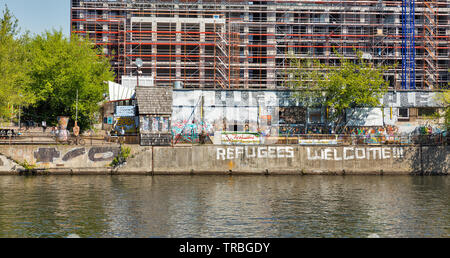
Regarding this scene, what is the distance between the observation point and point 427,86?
105 m

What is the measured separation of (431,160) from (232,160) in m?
19.9

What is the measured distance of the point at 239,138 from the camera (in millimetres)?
50062

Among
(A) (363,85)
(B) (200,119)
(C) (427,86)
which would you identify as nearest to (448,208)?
(A) (363,85)

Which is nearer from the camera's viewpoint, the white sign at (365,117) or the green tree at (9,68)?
the green tree at (9,68)

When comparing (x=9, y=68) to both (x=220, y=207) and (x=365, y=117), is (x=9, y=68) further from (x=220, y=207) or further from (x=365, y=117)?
(x=365, y=117)

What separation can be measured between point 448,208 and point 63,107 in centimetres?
4822

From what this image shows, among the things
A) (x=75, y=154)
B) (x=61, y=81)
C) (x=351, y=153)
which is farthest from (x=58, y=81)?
(x=351, y=153)

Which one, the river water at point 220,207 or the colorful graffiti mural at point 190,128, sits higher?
the colorful graffiti mural at point 190,128

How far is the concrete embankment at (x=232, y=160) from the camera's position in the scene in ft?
153

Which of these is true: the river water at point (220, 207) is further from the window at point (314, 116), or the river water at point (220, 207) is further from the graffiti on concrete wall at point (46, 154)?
the window at point (314, 116)

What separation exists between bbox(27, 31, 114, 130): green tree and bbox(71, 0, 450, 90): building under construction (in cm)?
3140

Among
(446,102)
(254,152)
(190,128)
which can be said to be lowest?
(254,152)

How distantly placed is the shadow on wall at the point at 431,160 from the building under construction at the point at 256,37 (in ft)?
166

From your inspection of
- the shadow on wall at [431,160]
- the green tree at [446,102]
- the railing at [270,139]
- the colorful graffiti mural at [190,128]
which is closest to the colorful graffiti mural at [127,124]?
the railing at [270,139]
